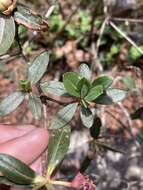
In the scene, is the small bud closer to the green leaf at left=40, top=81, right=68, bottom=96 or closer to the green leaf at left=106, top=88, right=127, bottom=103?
the green leaf at left=40, top=81, right=68, bottom=96

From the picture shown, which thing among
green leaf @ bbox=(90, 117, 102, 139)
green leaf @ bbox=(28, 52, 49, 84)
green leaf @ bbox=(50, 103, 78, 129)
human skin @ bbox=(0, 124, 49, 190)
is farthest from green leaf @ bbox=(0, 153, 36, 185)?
green leaf @ bbox=(90, 117, 102, 139)

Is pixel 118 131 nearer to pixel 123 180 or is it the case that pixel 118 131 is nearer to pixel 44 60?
pixel 123 180

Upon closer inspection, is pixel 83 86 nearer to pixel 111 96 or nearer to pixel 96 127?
pixel 111 96

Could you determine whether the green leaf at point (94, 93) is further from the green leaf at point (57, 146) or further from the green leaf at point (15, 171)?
the green leaf at point (15, 171)

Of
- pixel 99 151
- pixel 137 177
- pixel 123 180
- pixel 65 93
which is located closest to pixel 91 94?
pixel 65 93

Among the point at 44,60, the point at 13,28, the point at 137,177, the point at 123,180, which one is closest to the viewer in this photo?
the point at 13,28

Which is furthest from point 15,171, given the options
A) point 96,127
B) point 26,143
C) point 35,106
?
point 96,127
